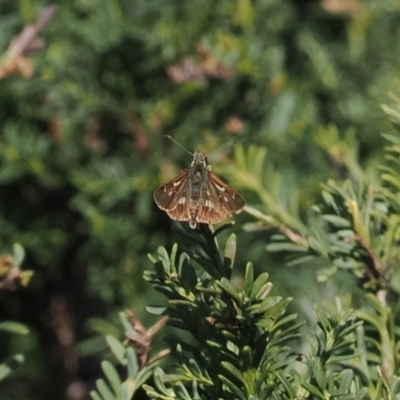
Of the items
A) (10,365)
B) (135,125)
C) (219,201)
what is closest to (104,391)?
(10,365)

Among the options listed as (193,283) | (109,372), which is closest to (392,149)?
(193,283)

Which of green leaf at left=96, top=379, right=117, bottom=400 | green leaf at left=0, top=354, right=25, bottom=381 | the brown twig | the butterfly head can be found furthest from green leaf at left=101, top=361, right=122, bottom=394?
the brown twig

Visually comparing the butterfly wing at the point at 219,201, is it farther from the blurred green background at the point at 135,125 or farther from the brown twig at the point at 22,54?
the blurred green background at the point at 135,125

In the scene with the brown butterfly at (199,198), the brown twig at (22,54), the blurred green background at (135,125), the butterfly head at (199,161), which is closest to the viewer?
the brown butterfly at (199,198)

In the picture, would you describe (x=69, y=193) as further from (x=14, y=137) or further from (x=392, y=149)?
(x=392, y=149)

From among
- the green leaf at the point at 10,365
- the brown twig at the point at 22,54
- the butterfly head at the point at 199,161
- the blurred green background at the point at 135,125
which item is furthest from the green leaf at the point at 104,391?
the blurred green background at the point at 135,125

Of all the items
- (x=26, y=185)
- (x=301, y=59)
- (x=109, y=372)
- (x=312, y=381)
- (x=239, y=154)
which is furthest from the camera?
(x=301, y=59)

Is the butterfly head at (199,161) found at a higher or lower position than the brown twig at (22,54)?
lower

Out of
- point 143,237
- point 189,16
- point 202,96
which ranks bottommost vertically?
point 143,237
